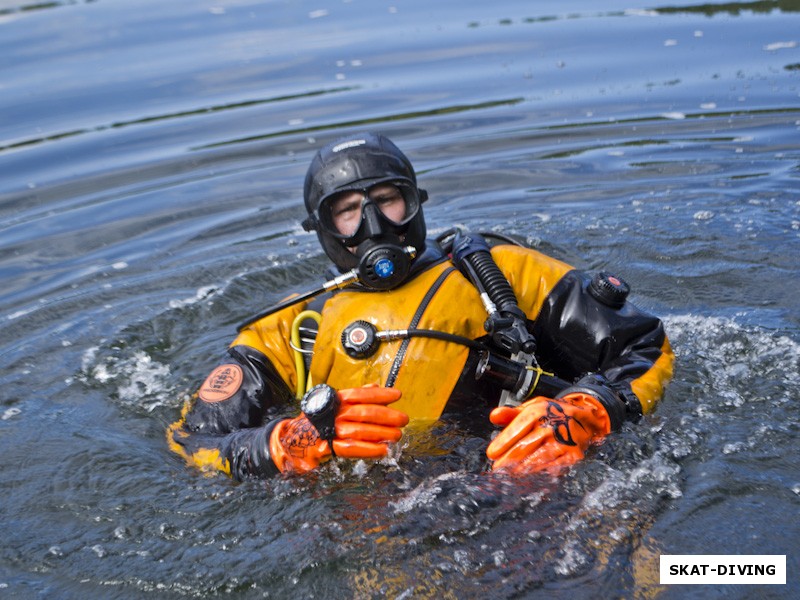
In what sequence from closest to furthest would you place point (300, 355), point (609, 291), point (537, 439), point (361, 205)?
point (537, 439) < point (361, 205) < point (609, 291) < point (300, 355)

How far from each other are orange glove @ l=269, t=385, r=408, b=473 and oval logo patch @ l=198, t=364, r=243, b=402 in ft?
1.84

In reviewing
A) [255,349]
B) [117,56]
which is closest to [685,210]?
[255,349]

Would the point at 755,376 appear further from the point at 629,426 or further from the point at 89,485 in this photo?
the point at 89,485

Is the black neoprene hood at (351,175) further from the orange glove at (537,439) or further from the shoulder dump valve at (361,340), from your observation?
the orange glove at (537,439)

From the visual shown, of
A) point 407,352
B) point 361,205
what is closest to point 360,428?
point 407,352

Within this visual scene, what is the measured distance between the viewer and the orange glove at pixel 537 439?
10.7 ft

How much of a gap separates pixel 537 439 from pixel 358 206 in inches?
45.9

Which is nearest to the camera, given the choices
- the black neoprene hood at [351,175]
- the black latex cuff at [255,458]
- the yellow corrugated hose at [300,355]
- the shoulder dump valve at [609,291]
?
the black latex cuff at [255,458]

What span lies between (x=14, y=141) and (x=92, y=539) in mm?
6489

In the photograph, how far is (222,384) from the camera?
154 inches

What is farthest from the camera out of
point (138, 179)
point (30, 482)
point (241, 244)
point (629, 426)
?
point (138, 179)

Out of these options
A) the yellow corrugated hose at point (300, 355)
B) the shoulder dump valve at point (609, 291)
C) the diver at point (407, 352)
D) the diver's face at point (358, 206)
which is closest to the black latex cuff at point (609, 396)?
the diver at point (407, 352)

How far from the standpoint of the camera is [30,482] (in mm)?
3906

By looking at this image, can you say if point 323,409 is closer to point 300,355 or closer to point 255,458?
point 255,458
